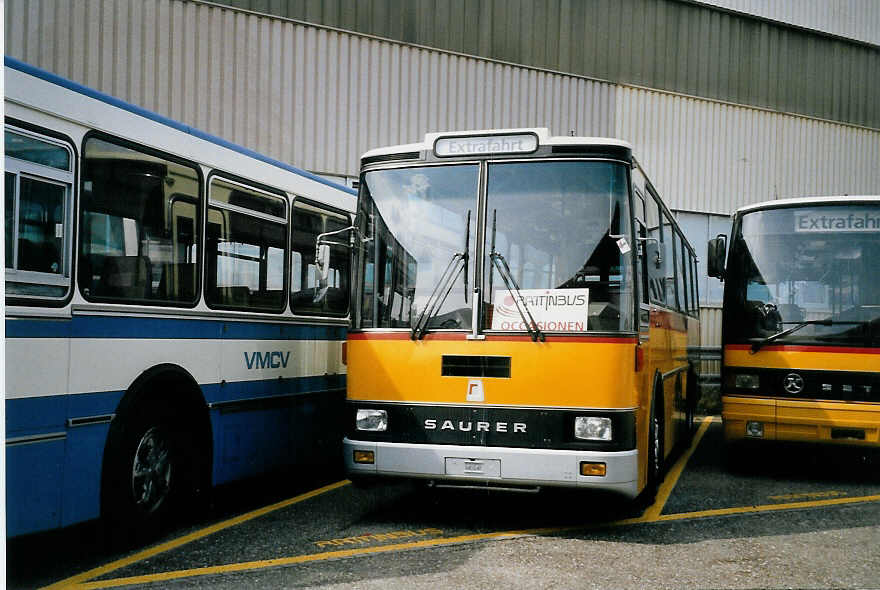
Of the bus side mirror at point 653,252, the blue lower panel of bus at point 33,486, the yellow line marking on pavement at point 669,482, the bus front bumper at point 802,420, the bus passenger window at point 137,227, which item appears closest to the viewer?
the blue lower panel of bus at point 33,486

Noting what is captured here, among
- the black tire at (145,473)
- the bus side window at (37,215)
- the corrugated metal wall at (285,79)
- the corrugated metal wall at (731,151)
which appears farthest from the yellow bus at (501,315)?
the corrugated metal wall at (731,151)

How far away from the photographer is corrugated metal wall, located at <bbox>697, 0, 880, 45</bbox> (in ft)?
65.6

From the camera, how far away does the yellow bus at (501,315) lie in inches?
262

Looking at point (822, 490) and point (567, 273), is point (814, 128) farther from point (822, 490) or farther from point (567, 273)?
point (567, 273)

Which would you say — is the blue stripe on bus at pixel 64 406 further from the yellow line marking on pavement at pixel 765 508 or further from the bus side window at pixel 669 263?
the bus side window at pixel 669 263

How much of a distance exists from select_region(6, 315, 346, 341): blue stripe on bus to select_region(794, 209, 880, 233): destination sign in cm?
506

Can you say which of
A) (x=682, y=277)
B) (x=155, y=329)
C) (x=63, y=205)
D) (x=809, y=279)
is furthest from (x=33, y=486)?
(x=682, y=277)

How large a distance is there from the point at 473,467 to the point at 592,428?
0.88 metres

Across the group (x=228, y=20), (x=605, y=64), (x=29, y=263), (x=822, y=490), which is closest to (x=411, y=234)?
(x=29, y=263)

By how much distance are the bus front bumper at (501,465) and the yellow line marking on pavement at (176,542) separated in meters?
1.14

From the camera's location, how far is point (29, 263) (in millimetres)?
5234

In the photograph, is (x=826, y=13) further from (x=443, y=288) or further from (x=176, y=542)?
(x=176, y=542)

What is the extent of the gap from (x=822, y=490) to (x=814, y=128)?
1390cm

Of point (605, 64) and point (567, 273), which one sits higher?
point (605, 64)
